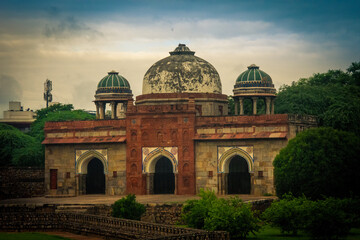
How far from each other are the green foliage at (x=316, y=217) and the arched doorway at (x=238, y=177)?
35.6 feet

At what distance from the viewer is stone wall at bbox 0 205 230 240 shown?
25.2 m

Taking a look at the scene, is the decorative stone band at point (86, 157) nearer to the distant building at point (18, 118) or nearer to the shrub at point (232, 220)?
the shrub at point (232, 220)

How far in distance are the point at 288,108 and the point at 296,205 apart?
23.0 m

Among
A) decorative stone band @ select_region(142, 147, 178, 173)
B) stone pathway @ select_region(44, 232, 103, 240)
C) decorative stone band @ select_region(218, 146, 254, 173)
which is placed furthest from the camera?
decorative stone band @ select_region(142, 147, 178, 173)

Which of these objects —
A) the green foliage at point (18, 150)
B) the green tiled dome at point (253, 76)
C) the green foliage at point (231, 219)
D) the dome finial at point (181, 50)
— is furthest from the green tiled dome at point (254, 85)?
the green foliage at point (18, 150)

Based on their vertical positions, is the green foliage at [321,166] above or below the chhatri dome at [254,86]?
below

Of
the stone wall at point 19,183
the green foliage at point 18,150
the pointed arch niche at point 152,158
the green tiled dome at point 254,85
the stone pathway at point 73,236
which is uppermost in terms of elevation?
the green tiled dome at point 254,85

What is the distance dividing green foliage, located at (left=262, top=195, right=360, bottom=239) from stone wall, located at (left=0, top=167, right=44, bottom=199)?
73.7ft

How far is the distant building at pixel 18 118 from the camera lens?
9394 centimetres

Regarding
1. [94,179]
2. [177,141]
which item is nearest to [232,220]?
[177,141]

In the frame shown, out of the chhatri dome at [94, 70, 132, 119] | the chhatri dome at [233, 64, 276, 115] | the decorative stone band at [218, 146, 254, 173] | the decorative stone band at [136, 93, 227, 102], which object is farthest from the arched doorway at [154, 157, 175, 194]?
the chhatri dome at [94, 70, 132, 119]

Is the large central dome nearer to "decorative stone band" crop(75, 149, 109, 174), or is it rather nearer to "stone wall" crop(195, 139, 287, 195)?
"stone wall" crop(195, 139, 287, 195)

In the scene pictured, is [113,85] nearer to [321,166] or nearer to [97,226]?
[97,226]

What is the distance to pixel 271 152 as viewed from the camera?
3844 cm
